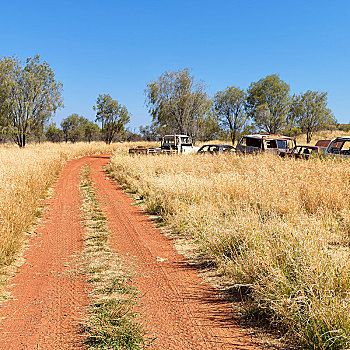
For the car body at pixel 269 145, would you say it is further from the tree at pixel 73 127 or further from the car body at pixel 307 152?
the tree at pixel 73 127

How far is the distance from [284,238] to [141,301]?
2194 millimetres

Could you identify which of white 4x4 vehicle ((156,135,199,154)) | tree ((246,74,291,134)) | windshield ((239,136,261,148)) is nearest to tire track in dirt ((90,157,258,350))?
windshield ((239,136,261,148))

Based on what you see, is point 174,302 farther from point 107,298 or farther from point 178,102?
point 178,102

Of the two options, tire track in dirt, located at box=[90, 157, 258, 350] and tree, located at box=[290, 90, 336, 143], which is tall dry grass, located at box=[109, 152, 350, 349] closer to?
tire track in dirt, located at box=[90, 157, 258, 350]

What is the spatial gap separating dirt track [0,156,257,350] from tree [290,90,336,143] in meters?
47.4

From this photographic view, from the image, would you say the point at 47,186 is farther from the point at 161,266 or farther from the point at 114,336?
the point at 114,336

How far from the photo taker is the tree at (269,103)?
48.6 meters

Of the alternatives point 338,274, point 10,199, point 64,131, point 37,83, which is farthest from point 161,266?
point 64,131

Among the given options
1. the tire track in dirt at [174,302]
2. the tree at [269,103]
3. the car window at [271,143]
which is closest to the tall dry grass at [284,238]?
the tire track in dirt at [174,302]

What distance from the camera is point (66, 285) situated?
4.12 meters

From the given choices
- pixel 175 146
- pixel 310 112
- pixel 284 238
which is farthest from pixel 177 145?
pixel 310 112

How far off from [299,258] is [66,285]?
9.75ft

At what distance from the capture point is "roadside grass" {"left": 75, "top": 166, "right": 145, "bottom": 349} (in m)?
2.90

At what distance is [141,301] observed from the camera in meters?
3.69
